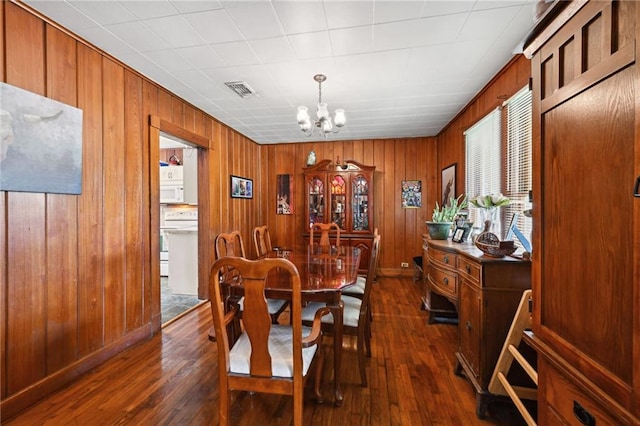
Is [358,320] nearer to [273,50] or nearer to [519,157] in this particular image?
[519,157]

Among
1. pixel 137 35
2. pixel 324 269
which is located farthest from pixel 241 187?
pixel 324 269

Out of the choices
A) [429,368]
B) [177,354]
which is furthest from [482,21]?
[177,354]

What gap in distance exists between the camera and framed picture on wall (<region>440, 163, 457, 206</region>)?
13.3ft

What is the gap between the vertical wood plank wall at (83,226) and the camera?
1741 millimetres

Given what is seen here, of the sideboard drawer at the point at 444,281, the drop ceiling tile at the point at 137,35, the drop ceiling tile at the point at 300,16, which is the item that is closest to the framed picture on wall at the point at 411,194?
the sideboard drawer at the point at 444,281

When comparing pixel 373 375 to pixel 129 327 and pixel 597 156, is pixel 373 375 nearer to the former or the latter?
pixel 597 156

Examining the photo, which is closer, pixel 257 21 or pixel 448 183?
pixel 257 21

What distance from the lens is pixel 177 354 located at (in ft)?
8.07

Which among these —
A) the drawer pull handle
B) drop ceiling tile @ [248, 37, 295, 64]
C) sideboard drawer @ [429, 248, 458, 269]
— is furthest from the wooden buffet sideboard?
drop ceiling tile @ [248, 37, 295, 64]

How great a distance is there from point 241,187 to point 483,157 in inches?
138

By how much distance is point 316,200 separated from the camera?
5.13 m

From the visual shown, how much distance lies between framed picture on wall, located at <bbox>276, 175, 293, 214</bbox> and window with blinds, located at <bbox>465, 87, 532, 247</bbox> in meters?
3.15

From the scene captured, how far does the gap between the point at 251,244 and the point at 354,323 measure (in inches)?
132

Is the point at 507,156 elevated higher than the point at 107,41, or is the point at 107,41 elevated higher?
the point at 107,41
